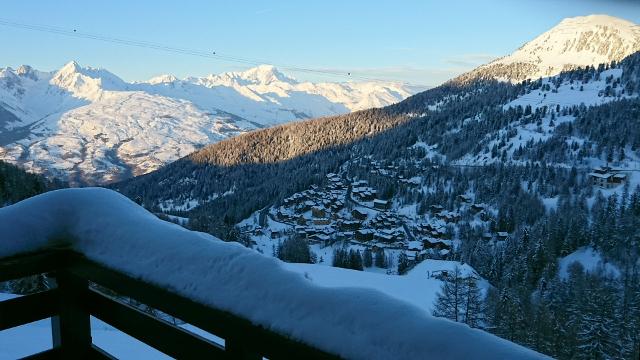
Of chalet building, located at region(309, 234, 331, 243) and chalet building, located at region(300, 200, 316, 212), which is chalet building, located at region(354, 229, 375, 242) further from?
chalet building, located at region(300, 200, 316, 212)

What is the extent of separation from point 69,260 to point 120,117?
21600cm

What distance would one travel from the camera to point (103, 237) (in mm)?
980

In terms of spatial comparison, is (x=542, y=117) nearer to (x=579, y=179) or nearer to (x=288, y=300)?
(x=579, y=179)

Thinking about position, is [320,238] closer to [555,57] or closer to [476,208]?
[476,208]

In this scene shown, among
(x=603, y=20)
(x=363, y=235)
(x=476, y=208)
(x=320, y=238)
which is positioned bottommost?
(x=476, y=208)

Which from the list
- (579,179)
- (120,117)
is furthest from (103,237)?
(120,117)

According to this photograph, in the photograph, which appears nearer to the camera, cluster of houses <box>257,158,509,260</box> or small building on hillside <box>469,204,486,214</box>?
cluster of houses <box>257,158,509,260</box>

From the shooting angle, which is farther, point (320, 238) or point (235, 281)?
point (320, 238)

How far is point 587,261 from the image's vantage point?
28516 millimetres

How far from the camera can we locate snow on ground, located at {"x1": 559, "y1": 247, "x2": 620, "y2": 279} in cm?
2582

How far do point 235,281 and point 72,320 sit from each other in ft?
1.59

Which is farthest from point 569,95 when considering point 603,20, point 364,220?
point 603,20

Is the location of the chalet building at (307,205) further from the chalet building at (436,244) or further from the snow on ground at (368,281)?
the snow on ground at (368,281)

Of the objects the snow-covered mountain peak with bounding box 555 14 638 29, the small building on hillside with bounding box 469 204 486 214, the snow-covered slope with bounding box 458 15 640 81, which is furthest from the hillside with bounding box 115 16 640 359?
the snow-covered slope with bounding box 458 15 640 81
